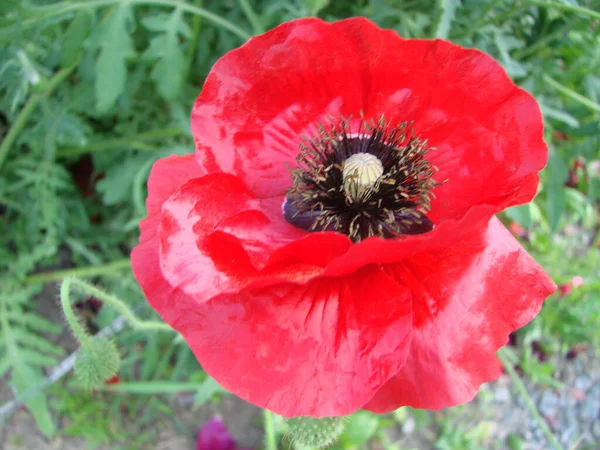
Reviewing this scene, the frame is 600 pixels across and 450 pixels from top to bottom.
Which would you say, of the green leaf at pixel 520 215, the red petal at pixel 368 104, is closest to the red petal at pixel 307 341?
the red petal at pixel 368 104

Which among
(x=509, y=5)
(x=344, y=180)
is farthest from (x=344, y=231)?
(x=509, y=5)

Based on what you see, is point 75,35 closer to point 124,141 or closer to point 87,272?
point 124,141

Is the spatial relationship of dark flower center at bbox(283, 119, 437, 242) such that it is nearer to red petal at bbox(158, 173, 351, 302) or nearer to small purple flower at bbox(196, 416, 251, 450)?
red petal at bbox(158, 173, 351, 302)

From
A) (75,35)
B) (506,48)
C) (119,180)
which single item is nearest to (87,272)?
(119,180)

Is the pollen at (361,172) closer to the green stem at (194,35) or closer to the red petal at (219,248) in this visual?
the red petal at (219,248)

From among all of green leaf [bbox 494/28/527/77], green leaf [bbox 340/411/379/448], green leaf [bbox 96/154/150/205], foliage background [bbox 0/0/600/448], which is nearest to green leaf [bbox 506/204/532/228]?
foliage background [bbox 0/0/600/448]
